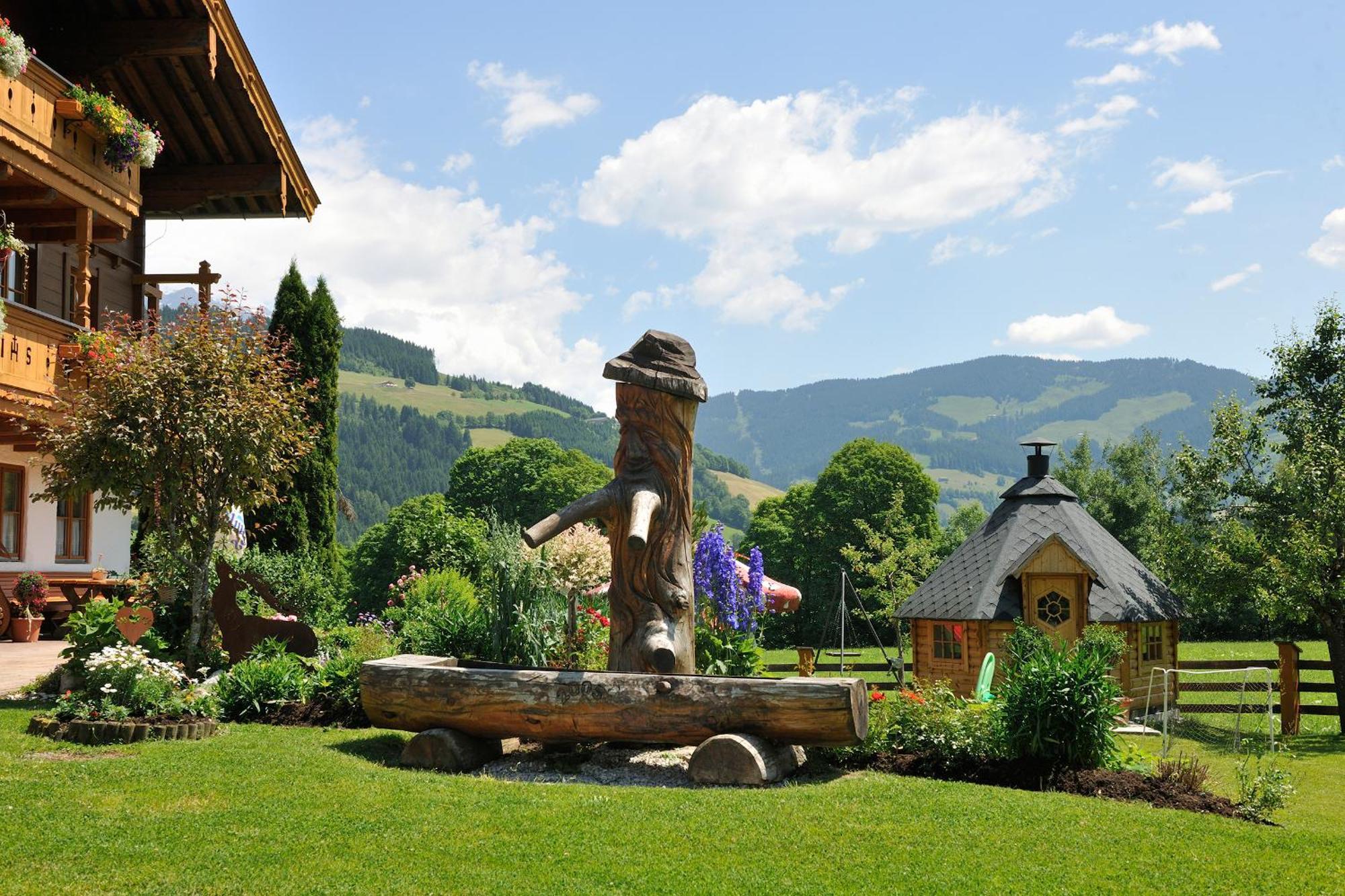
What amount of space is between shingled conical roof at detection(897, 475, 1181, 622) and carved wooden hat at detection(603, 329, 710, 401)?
10.4 metres

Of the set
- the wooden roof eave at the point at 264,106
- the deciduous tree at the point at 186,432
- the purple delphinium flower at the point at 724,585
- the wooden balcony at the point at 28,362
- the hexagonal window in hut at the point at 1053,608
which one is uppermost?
the wooden roof eave at the point at 264,106

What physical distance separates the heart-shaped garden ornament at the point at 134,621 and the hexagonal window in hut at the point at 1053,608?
13675 millimetres

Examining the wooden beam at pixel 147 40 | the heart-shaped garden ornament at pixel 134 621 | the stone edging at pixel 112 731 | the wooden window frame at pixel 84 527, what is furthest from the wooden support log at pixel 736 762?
the wooden beam at pixel 147 40

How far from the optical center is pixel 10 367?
48.6 ft

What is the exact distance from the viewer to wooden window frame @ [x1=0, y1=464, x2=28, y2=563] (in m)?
17.4

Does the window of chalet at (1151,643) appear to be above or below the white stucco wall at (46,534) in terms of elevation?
below

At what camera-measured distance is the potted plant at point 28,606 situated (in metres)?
16.5

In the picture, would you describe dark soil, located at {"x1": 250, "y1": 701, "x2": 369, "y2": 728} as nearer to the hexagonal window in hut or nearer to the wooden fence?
the wooden fence

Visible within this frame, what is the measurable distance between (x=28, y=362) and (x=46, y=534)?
4260mm

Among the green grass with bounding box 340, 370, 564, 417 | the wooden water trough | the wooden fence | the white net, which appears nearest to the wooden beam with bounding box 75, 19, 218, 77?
the wooden water trough

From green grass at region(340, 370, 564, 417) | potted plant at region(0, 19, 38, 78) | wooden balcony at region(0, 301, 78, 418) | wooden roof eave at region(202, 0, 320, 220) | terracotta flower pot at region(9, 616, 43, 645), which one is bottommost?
terracotta flower pot at region(9, 616, 43, 645)

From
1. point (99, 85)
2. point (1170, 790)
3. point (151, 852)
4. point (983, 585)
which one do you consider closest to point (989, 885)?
point (1170, 790)

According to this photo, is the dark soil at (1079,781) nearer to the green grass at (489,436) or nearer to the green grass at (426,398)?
the green grass at (489,436)

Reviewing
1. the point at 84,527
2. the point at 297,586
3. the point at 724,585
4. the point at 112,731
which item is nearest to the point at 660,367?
the point at 724,585
